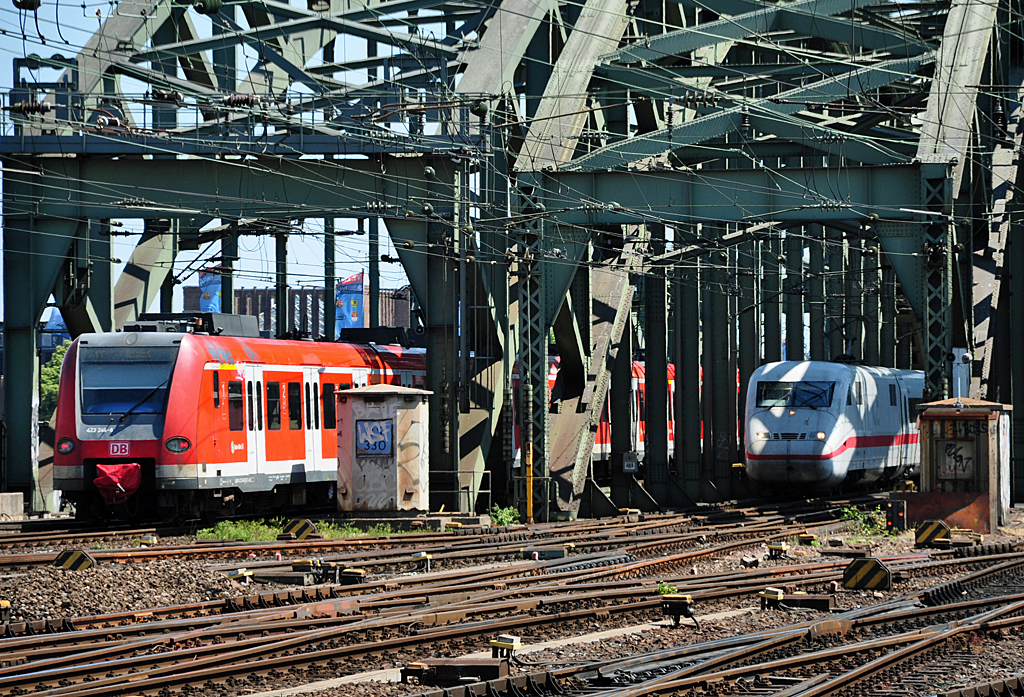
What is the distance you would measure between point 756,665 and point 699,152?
23387mm

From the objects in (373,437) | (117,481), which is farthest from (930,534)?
(117,481)

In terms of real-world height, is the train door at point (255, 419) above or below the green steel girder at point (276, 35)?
below

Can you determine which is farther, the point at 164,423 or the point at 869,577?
the point at 164,423

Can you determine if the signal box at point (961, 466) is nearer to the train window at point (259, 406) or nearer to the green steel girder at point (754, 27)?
the green steel girder at point (754, 27)

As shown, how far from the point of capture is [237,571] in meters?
16.2

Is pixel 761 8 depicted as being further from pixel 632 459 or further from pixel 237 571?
pixel 237 571

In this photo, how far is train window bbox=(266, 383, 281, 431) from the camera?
24281 mm

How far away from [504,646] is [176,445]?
12.5 m

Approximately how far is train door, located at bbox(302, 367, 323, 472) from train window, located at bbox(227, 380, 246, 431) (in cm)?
210

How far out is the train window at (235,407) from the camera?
23.2m

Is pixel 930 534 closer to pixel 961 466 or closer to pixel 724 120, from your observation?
pixel 961 466

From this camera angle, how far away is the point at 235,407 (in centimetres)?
2336

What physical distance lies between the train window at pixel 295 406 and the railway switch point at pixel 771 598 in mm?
12309

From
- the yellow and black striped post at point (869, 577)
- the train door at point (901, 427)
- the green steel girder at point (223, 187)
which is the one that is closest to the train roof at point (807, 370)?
the train door at point (901, 427)
